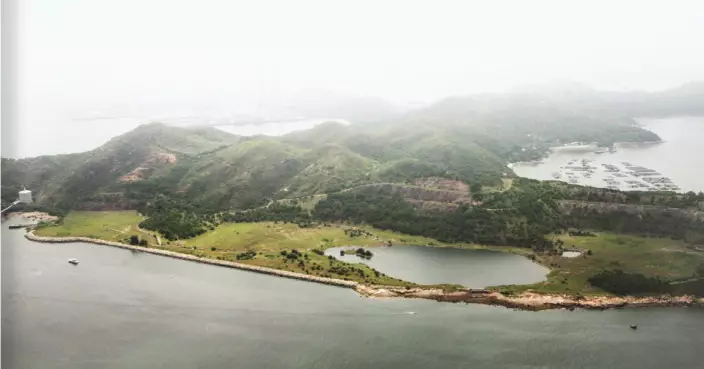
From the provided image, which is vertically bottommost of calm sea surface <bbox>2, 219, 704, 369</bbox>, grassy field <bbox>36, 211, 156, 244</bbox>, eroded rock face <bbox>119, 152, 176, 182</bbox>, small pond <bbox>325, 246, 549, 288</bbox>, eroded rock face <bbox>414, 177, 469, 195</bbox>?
calm sea surface <bbox>2, 219, 704, 369</bbox>

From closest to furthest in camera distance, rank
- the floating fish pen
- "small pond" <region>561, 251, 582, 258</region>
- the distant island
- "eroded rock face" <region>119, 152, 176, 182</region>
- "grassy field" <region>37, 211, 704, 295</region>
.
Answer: "grassy field" <region>37, 211, 704, 295</region> → the distant island → "small pond" <region>561, 251, 582, 258</region> → "eroded rock face" <region>119, 152, 176, 182</region> → the floating fish pen

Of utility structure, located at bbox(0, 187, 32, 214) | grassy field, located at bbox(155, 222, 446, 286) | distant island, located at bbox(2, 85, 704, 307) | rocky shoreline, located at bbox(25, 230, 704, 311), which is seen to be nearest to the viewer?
rocky shoreline, located at bbox(25, 230, 704, 311)

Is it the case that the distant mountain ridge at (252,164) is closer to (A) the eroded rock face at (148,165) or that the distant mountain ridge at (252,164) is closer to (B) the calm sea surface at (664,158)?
(A) the eroded rock face at (148,165)

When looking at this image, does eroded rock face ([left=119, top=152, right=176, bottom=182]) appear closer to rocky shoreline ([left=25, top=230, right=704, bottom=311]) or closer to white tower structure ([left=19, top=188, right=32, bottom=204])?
white tower structure ([left=19, top=188, right=32, bottom=204])

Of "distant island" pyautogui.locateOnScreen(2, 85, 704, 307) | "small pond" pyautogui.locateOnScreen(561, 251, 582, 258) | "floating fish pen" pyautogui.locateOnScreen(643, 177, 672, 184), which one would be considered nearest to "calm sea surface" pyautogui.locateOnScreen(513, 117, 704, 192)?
"floating fish pen" pyautogui.locateOnScreen(643, 177, 672, 184)

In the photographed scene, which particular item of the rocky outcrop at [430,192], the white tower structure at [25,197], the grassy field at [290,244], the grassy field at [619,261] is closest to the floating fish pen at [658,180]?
the rocky outcrop at [430,192]

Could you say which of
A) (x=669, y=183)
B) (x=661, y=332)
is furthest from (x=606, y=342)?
(x=669, y=183)

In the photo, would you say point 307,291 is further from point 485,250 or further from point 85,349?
point 485,250
